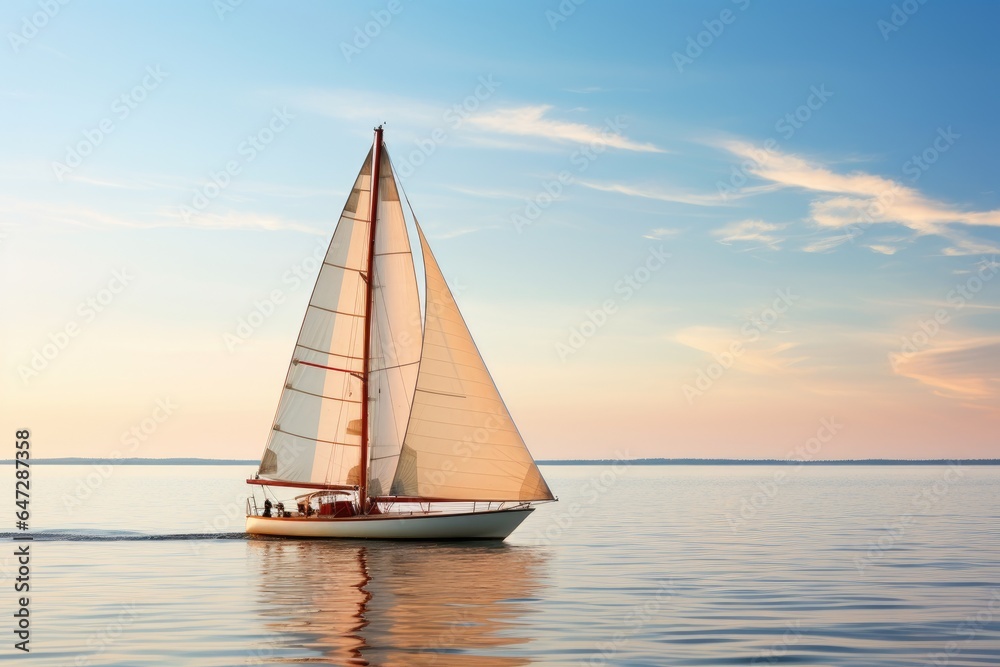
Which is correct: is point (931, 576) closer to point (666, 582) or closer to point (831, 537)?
point (666, 582)

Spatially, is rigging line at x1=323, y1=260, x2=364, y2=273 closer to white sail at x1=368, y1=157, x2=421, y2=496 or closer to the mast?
the mast

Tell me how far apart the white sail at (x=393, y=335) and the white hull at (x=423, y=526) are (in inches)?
129

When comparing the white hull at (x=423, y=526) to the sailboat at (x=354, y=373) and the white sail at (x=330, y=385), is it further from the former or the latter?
the white sail at (x=330, y=385)

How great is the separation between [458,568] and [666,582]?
8049mm

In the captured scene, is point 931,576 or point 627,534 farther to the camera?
point 627,534

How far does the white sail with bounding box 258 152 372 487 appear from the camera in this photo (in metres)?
52.9

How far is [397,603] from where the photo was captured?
2955cm

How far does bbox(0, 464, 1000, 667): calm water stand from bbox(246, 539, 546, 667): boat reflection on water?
0.30ft

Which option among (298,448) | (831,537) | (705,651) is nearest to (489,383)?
(298,448)

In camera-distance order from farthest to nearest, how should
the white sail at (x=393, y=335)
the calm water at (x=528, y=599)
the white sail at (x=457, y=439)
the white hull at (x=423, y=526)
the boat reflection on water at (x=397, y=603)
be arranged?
the white sail at (x=393, y=335) → the white sail at (x=457, y=439) → the white hull at (x=423, y=526) → the calm water at (x=528, y=599) → the boat reflection on water at (x=397, y=603)

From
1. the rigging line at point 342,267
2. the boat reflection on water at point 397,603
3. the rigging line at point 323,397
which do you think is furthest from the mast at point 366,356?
the boat reflection on water at point 397,603

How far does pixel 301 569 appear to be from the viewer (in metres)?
39.8

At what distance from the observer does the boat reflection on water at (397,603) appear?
73.0ft

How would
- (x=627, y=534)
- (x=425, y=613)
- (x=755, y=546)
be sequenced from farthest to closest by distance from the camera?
1. (x=627, y=534)
2. (x=755, y=546)
3. (x=425, y=613)
